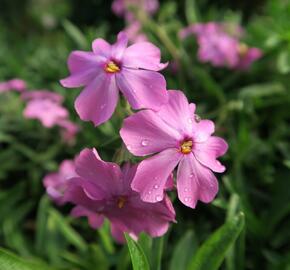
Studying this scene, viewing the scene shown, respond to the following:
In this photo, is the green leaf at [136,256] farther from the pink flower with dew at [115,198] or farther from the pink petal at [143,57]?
the pink petal at [143,57]

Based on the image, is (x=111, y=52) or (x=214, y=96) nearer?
(x=111, y=52)

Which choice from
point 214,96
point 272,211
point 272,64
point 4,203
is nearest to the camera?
point 272,211

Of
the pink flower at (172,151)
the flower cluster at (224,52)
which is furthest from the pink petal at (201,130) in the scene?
the flower cluster at (224,52)

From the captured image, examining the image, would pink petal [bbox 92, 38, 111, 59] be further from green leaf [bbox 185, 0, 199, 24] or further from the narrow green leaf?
green leaf [bbox 185, 0, 199, 24]

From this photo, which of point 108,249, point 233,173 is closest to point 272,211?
point 233,173

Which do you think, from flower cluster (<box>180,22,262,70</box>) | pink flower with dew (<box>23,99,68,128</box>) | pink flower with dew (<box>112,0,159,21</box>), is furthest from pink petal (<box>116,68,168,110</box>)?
pink flower with dew (<box>112,0,159,21</box>)

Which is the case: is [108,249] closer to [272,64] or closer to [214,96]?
A: [214,96]
